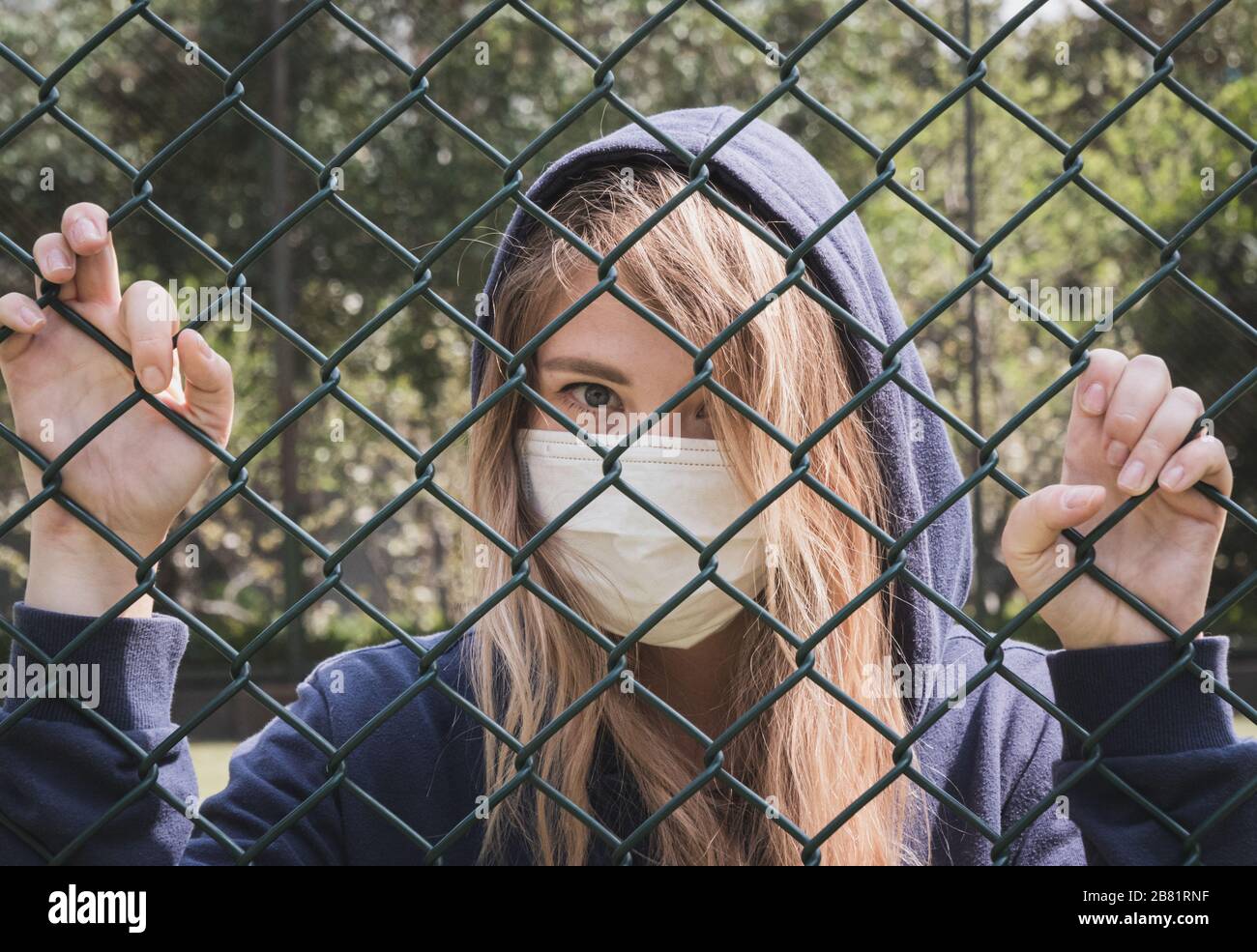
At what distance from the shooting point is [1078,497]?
1414mm

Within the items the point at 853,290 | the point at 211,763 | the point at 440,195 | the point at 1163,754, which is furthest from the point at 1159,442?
the point at 440,195

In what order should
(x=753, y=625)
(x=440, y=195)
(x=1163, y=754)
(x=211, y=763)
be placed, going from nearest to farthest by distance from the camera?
(x=1163, y=754) → (x=753, y=625) → (x=211, y=763) → (x=440, y=195)

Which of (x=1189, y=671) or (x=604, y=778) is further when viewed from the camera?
(x=604, y=778)

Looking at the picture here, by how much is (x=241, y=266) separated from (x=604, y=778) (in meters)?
0.99

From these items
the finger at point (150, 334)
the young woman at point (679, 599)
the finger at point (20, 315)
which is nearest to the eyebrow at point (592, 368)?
the young woman at point (679, 599)

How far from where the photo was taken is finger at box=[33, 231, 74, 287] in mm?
1288

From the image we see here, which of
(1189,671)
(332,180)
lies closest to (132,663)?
(332,180)

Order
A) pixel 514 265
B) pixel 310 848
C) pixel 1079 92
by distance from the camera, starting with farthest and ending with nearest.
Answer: pixel 1079 92
pixel 514 265
pixel 310 848

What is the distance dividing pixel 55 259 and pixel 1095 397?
46.5 inches

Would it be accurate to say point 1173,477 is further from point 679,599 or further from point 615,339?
point 615,339

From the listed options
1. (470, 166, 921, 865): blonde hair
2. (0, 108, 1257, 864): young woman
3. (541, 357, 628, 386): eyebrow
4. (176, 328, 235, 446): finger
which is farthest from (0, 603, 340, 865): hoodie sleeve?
(541, 357, 628, 386): eyebrow

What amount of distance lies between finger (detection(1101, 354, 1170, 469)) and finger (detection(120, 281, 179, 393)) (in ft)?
3.52

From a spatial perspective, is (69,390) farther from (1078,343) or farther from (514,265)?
(1078,343)
